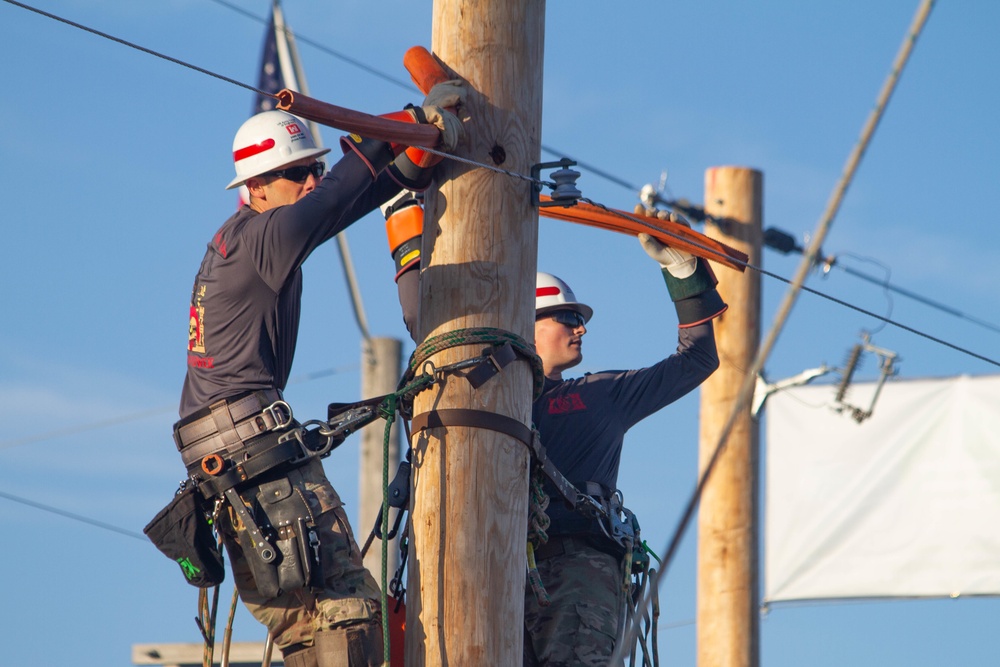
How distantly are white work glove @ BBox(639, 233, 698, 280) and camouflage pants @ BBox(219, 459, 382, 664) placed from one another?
5.49ft

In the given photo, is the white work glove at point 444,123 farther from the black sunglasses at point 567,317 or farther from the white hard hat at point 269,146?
the black sunglasses at point 567,317

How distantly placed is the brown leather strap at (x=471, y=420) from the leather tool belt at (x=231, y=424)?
0.44 m

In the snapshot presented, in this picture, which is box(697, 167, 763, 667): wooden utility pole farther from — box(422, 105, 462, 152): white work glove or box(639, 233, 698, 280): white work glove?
box(422, 105, 462, 152): white work glove

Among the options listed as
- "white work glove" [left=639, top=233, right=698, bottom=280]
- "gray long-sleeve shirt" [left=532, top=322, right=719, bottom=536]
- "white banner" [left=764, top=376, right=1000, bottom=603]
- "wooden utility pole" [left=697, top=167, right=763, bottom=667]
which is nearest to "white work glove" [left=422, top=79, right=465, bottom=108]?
"white work glove" [left=639, top=233, right=698, bottom=280]

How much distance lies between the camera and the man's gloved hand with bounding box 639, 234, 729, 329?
5.95m

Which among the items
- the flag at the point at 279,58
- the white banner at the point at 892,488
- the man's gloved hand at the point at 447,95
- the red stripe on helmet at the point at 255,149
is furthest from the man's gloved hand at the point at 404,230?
the flag at the point at 279,58

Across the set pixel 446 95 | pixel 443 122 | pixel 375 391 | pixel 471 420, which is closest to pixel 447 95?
pixel 446 95

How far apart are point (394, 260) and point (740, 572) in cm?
262

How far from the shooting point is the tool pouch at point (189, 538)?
15.9 ft

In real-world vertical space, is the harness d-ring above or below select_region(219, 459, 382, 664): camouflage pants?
above

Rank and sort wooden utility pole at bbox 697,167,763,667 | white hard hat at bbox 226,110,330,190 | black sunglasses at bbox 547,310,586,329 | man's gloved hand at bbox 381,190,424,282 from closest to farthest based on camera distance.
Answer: white hard hat at bbox 226,110,330,190, man's gloved hand at bbox 381,190,424,282, black sunglasses at bbox 547,310,586,329, wooden utility pole at bbox 697,167,763,667

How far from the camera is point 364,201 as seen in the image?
15.9 ft

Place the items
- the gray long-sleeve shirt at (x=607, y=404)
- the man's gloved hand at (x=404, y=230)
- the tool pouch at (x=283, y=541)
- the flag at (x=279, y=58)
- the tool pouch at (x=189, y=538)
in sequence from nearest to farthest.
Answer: the tool pouch at (x=283, y=541) < the tool pouch at (x=189, y=538) < the man's gloved hand at (x=404, y=230) < the gray long-sleeve shirt at (x=607, y=404) < the flag at (x=279, y=58)

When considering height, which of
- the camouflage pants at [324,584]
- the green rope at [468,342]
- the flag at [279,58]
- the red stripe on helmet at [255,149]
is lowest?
the camouflage pants at [324,584]
